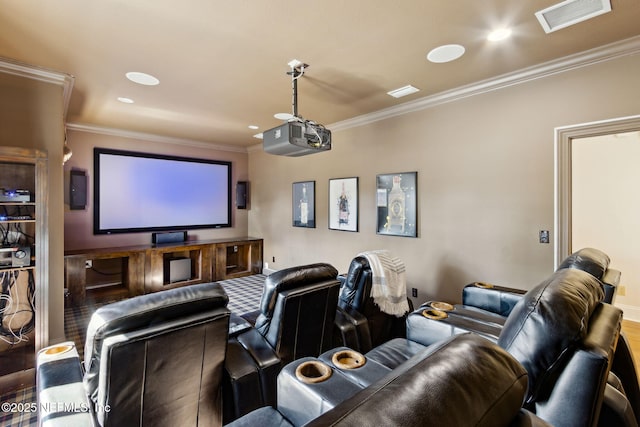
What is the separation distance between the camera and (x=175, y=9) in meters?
1.86

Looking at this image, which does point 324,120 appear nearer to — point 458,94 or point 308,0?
point 458,94

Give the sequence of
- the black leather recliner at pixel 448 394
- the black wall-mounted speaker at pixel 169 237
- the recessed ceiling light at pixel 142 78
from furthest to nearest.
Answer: the black wall-mounted speaker at pixel 169 237 < the recessed ceiling light at pixel 142 78 < the black leather recliner at pixel 448 394

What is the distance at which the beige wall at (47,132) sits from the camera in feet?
8.23

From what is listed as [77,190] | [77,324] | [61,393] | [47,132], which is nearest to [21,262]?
[47,132]

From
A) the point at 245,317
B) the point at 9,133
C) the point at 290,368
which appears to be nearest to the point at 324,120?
the point at 245,317

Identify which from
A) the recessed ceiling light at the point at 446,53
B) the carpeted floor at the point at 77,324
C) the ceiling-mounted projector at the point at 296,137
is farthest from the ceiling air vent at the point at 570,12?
the carpeted floor at the point at 77,324

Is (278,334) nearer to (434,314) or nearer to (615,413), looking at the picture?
(434,314)

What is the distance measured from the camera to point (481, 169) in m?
3.05

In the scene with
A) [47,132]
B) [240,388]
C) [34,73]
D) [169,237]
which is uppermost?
[34,73]

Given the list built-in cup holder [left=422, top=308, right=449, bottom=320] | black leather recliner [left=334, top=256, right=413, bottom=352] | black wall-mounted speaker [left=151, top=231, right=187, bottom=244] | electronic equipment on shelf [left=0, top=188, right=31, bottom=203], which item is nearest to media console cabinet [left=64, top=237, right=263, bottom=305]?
black wall-mounted speaker [left=151, top=231, right=187, bottom=244]

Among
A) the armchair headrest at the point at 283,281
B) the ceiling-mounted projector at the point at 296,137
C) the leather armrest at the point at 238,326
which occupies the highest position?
the ceiling-mounted projector at the point at 296,137

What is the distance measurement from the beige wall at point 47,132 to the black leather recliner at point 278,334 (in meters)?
1.98

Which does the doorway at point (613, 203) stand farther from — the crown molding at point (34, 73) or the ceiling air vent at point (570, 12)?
the crown molding at point (34, 73)

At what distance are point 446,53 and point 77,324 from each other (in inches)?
195
